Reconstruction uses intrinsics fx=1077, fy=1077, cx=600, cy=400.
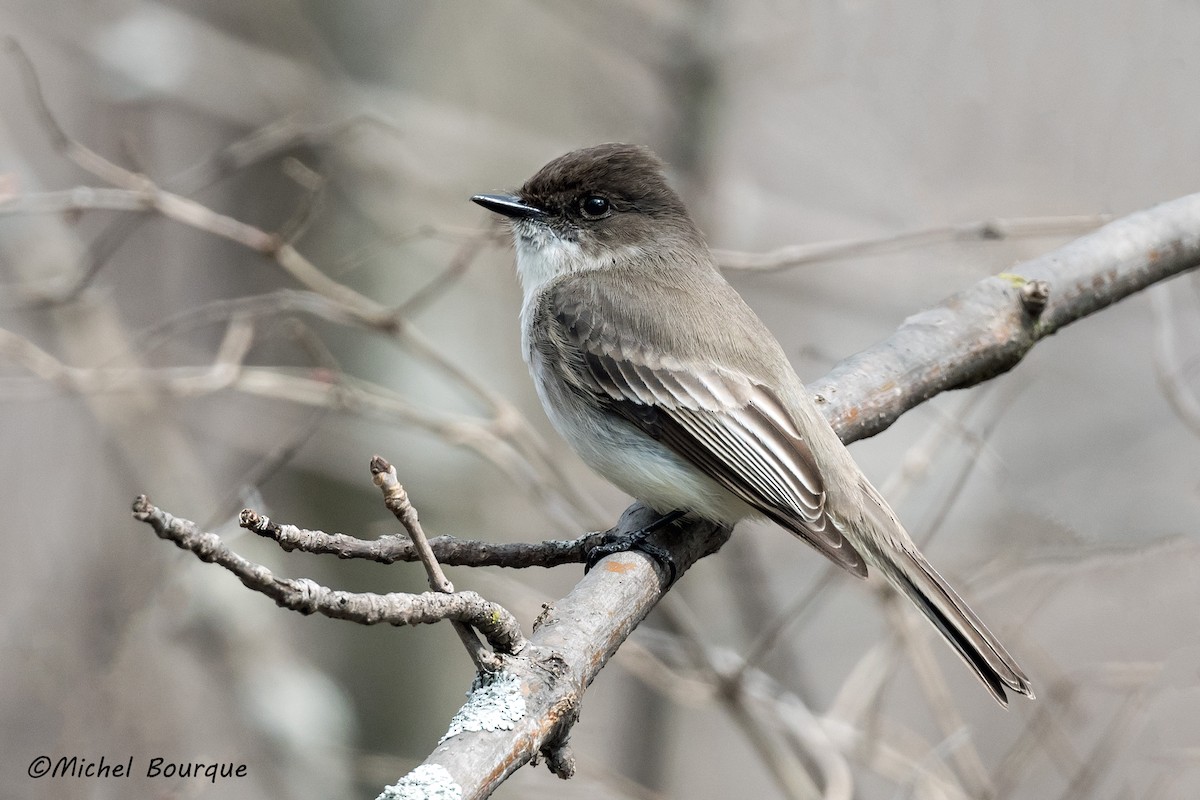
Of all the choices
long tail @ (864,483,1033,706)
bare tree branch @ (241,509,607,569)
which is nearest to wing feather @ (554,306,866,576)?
long tail @ (864,483,1033,706)

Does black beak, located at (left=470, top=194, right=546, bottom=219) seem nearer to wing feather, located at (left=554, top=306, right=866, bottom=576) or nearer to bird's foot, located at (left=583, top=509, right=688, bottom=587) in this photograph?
wing feather, located at (left=554, top=306, right=866, bottom=576)

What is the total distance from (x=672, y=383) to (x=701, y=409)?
0.46ft

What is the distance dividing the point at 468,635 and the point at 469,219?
18.2 ft

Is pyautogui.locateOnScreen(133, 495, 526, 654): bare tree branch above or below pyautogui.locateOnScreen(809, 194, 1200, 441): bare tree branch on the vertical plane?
below

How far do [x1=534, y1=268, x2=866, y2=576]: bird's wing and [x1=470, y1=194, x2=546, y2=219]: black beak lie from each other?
42 cm

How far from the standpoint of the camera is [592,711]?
8625 millimetres

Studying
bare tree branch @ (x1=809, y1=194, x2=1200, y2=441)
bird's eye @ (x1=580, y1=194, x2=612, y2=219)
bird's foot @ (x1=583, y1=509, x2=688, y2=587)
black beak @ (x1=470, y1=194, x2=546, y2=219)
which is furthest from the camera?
bird's eye @ (x1=580, y1=194, x2=612, y2=219)

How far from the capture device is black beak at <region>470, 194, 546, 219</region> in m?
4.18

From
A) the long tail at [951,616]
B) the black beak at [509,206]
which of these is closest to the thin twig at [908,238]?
the black beak at [509,206]

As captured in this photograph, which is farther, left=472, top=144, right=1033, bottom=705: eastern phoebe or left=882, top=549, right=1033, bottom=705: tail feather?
left=472, top=144, right=1033, bottom=705: eastern phoebe

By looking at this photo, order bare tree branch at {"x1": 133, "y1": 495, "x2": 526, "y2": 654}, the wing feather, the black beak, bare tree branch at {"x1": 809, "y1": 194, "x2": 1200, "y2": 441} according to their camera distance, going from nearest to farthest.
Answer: bare tree branch at {"x1": 133, "y1": 495, "x2": 526, "y2": 654} < the wing feather < bare tree branch at {"x1": 809, "y1": 194, "x2": 1200, "y2": 441} < the black beak

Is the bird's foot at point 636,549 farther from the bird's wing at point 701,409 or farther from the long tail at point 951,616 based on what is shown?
the long tail at point 951,616

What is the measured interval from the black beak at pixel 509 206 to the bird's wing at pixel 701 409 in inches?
16.7

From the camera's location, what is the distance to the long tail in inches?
118
